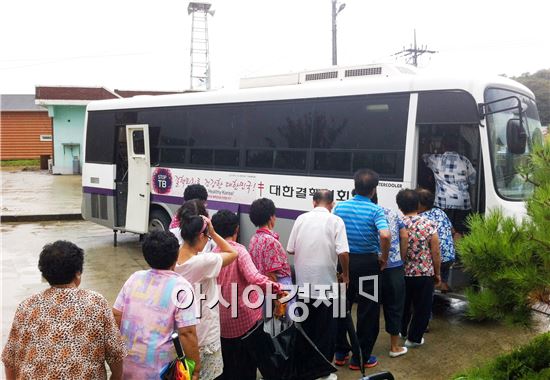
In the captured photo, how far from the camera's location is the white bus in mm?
5633

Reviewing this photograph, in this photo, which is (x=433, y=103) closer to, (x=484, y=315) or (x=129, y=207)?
(x=484, y=315)

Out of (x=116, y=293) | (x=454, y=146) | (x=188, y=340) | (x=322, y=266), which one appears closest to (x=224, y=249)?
(x=188, y=340)

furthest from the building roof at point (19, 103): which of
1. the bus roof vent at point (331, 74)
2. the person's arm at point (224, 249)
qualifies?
the person's arm at point (224, 249)

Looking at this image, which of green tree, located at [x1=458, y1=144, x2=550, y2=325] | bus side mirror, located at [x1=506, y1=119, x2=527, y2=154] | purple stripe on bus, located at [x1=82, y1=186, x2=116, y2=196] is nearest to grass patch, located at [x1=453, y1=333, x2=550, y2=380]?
green tree, located at [x1=458, y1=144, x2=550, y2=325]

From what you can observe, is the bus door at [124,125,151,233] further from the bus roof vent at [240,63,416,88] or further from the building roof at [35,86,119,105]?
the building roof at [35,86,119,105]

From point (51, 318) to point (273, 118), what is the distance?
209 inches

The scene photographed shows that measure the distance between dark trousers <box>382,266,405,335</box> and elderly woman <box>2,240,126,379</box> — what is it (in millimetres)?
2704

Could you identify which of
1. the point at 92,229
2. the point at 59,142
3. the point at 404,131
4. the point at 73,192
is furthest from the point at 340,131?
the point at 59,142

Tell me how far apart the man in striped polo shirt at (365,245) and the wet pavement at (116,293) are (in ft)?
1.36

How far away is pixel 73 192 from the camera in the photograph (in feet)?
61.4

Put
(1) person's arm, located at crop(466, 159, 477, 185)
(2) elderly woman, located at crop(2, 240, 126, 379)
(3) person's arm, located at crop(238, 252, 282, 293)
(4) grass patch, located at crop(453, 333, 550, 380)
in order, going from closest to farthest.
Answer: (2) elderly woman, located at crop(2, 240, 126, 379) < (4) grass patch, located at crop(453, 333, 550, 380) < (3) person's arm, located at crop(238, 252, 282, 293) < (1) person's arm, located at crop(466, 159, 477, 185)

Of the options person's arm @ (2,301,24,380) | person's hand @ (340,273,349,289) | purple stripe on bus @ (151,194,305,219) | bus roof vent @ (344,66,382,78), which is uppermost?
bus roof vent @ (344,66,382,78)

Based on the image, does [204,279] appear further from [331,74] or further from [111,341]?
[331,74]

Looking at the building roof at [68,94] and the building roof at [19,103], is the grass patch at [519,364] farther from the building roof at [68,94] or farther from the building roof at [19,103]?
the building roof at [19,103]
